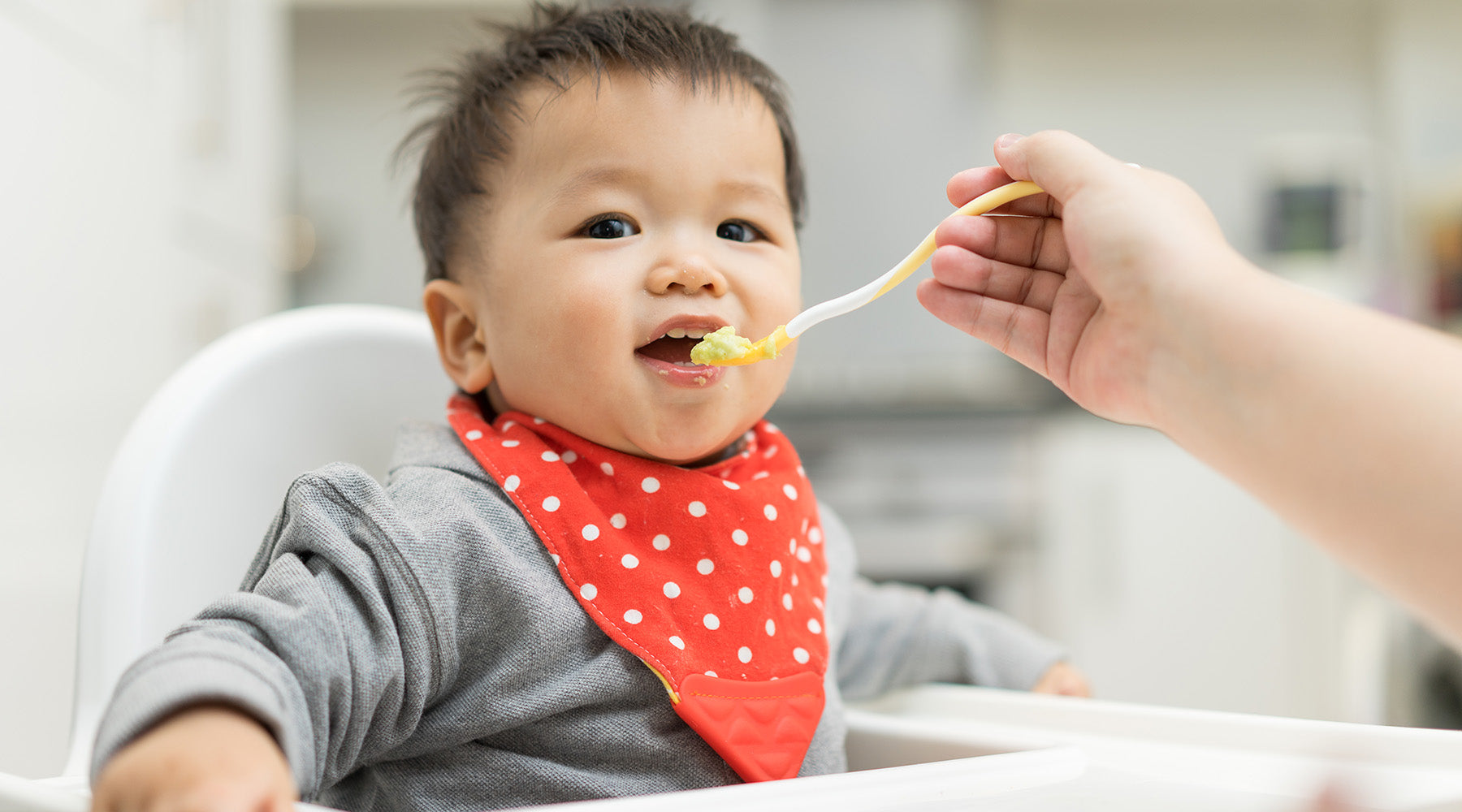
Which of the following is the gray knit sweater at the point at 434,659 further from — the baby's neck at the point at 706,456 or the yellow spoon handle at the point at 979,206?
the yellow spoon handle at the point at 979,206

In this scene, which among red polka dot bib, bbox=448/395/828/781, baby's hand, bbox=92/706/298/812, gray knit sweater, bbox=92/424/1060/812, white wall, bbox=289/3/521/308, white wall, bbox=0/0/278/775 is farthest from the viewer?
white wall, bbox=289/3/521/308

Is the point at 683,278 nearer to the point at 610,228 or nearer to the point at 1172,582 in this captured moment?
the point at 610,228

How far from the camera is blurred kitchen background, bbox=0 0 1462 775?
3.51 ft

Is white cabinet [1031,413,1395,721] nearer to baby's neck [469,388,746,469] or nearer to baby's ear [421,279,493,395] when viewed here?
baby's neck [469,388,746,469]

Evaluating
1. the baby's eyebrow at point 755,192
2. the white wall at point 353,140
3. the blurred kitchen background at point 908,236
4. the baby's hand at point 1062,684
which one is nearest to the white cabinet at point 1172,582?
the blurred kitchen background at point 908,236

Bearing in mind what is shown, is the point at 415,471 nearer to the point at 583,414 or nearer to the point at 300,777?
the point at 583,414

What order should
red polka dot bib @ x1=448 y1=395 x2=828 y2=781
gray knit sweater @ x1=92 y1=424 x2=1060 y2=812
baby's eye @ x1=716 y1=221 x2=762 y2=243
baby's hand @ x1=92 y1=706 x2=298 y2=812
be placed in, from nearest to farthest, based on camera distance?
1. baby's hand @ x1=92 y1=706 x2=298 y2=812
2. gray knit sweater @ x1=92 y1=424 x2=1060 y2=812
3. red polka dot bib @ x1=448 y1=395 x2=828 y2=781
4. baby's eye @ x1=716 y1=221 x2=762 y2=243

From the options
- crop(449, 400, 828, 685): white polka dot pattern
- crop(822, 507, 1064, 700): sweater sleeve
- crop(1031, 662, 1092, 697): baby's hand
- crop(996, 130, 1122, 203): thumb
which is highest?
crop(996, 130, 1122, 203): thumb

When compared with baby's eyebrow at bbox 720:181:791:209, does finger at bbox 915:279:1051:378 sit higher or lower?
lower

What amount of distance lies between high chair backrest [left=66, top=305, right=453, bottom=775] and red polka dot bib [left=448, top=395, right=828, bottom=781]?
0.46ft

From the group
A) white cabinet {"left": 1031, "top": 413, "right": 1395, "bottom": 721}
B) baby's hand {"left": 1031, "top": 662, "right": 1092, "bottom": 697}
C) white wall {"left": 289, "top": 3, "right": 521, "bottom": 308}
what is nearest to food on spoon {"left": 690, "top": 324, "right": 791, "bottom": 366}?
baby's hand {"left": 1031, "top": 662, "right": 1092, "bottom": 697}

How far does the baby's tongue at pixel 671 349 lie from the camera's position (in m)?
0.63

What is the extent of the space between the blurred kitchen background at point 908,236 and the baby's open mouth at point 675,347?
0.51m

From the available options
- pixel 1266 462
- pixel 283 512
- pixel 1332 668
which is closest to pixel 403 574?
pixel 283 512
